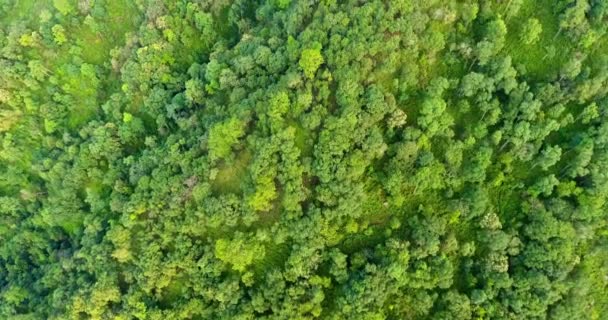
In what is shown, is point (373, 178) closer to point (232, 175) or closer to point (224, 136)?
point (232, 175)

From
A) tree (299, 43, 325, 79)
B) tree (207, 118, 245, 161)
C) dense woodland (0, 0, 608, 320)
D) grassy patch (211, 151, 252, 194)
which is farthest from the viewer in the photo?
grassy patch (211, 151, 252, 194)

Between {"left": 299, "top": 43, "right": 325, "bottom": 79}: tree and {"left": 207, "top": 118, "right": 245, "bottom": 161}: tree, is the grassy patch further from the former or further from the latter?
{"left": 299, "top": 43, "right": 325, "bottom": 79}: tree

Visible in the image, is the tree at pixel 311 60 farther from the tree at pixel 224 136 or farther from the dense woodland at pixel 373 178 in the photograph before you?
the tree at pixel 224 136

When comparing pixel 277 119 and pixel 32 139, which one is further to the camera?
pixel 32 139

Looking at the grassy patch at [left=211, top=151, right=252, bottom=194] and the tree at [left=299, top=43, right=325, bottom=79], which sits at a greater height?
the tree at [left=299, top=43, right=325, bottom=79]

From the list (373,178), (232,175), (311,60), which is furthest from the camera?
(232,175)

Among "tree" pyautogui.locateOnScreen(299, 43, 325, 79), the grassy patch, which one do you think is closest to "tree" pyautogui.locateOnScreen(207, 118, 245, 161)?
the grassy patch

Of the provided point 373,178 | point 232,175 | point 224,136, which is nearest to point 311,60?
point 224,136

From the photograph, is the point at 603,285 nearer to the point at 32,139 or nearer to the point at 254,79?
the point at 254,79

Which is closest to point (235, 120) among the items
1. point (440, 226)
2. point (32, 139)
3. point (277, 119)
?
point (277, 119)
